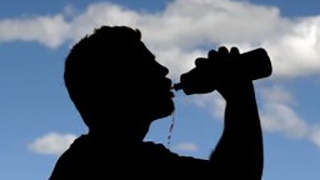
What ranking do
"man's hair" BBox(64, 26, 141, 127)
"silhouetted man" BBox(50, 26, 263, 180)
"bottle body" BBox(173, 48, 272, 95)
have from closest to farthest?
1. "silhouetted man" BBox(50, 26, 263, 180)
2. "man's hair" BBox(64, 26, 141, 127)
3. "bottle body" BBox(173, 48, 272, 95)

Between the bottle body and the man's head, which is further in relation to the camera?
the bottle body

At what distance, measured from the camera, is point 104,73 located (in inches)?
95.3

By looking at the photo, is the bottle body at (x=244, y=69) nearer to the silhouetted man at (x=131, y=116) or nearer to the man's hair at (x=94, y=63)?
the silhouetted man at (x=131, y=116)

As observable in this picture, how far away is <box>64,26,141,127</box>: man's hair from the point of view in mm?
2422

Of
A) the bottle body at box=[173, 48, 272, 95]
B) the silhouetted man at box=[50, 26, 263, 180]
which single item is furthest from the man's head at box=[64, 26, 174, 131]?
the bottle body at box=[173, 48, 272, 95]

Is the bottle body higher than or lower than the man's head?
higher

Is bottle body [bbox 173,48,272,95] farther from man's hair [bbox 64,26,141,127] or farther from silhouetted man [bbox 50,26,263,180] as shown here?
man's hair [bbox 64,26,141,127]

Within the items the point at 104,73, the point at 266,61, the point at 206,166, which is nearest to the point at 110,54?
the point at 104,73

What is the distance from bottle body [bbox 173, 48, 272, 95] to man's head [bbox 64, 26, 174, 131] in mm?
400

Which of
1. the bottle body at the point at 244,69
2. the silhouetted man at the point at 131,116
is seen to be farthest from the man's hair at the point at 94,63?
the bottle body at the point at 244,69

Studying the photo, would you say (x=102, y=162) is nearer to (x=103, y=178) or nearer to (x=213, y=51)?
(x=103, y=178)

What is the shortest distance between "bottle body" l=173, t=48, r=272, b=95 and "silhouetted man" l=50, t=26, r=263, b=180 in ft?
0.40

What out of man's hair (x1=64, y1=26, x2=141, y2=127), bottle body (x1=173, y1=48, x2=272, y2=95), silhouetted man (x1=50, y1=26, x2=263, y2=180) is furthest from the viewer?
bottle body (x1=173, y1=48, x2=272, y2=95)

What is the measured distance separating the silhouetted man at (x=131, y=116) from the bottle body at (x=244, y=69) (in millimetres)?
122
